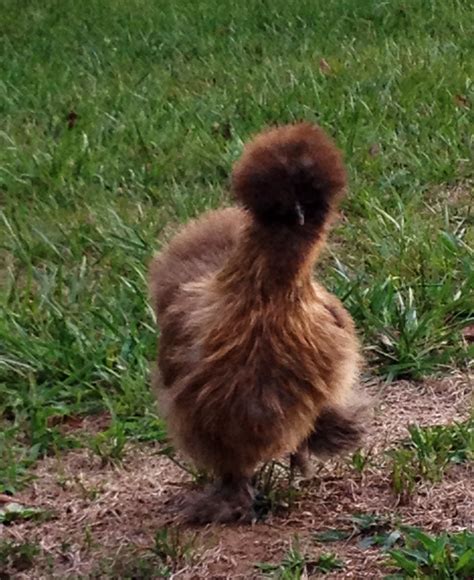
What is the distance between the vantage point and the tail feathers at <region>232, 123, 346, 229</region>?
119 inches

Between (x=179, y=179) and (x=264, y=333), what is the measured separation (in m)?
3.19

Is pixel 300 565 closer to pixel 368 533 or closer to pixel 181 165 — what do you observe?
pixel 368 533

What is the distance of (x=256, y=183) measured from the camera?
9.98 feet

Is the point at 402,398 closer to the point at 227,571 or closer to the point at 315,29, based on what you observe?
the point at 227,571

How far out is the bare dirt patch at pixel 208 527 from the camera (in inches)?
135

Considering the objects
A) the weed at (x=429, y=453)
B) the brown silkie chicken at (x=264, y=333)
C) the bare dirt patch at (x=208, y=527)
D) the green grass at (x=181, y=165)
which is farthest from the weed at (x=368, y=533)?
the green grass at (x=181, y=165)

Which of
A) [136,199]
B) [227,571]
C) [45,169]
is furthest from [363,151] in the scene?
[227,571]

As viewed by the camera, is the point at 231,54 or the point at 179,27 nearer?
the point at 231,54

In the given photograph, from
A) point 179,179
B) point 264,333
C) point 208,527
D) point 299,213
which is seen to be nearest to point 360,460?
point 208,527

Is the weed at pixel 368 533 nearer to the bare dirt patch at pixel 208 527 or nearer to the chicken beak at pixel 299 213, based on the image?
the bare dirt patch at pixel 208 527

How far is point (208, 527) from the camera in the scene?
11.6 ft

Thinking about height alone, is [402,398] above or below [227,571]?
below

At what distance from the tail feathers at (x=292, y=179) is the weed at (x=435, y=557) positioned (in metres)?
0.86

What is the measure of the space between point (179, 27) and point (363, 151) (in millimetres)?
3524
